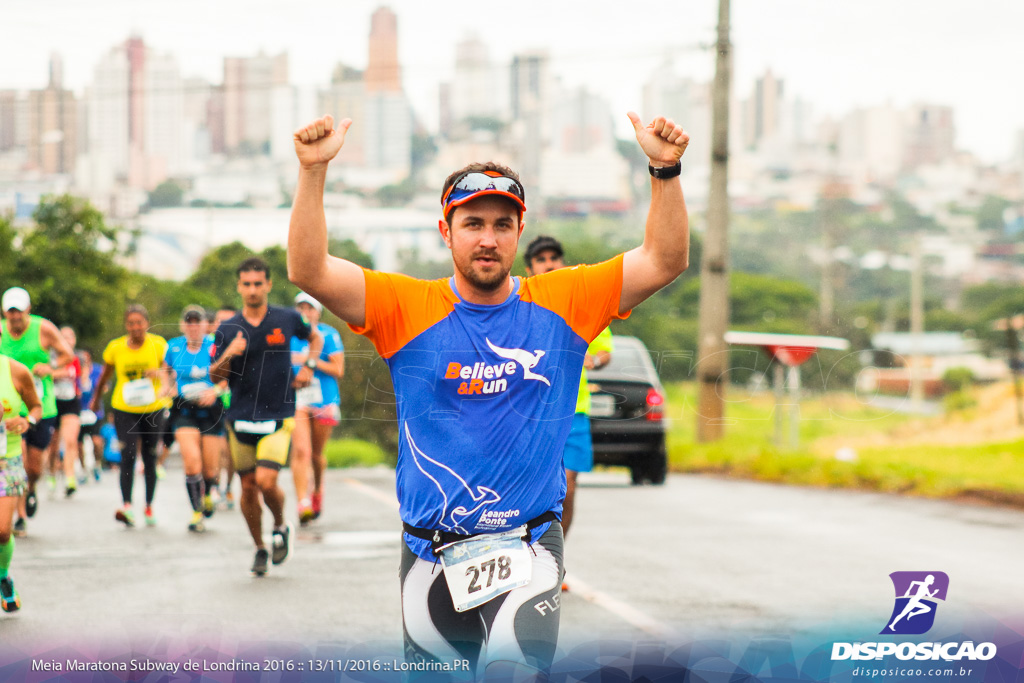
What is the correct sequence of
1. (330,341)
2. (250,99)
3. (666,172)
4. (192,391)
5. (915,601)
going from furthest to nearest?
(250,99) < (330,341) < (192,391) < (915,601) < (666,172)

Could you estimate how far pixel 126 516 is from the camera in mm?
11078

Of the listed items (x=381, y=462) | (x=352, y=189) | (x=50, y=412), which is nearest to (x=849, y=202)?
(x=381, y=462)

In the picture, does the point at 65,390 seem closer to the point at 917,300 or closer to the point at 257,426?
the point at 257,426

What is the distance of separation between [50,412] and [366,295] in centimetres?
824

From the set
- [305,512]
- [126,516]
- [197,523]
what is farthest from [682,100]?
[126,516]

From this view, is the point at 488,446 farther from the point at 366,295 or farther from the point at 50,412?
the point at 50,412

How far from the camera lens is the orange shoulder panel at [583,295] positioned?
3570mm

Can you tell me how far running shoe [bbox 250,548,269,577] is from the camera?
27.4 feet

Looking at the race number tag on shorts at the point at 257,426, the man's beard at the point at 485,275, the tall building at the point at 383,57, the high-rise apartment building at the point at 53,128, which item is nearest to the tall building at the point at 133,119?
the high-rise apartment building at the point at 53,128

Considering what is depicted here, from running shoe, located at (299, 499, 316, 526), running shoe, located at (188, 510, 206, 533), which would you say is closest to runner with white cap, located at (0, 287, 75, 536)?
running shoe, located at (188, 510, 206, 533)

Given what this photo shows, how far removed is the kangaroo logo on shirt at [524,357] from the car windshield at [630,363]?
833cm

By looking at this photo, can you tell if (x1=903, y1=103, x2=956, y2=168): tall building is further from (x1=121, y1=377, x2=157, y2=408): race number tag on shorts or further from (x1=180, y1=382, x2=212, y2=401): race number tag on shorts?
(x1=180, y1=382, x2=212, y2=401): race number tag on shorts

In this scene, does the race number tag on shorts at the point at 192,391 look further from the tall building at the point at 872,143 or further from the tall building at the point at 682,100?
the tall building at the point at 872,143

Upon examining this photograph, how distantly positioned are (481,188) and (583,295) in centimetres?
46
